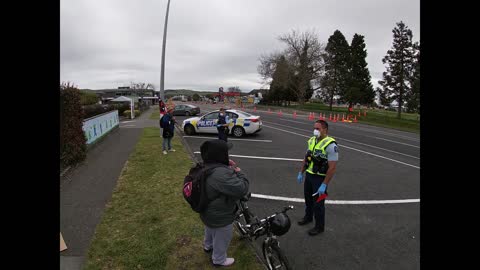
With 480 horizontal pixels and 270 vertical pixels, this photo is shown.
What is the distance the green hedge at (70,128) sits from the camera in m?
6.68

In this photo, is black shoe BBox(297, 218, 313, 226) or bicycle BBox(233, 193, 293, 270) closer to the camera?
bicycle BBox(233, 193, 293, 270)

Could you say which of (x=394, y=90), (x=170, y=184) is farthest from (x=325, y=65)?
(x=170, y=184)

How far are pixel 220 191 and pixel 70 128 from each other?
6261 mm

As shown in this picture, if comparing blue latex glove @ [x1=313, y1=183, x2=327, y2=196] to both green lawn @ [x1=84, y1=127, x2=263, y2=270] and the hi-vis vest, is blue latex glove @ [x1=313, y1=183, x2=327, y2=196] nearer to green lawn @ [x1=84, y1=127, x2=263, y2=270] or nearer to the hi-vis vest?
the hi-vis vest

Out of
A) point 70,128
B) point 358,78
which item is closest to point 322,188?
point 70,128

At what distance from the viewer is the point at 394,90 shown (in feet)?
110

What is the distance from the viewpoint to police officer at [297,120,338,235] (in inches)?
142

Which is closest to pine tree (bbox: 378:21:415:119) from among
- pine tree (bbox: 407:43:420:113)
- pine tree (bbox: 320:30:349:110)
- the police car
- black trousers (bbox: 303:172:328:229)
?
pine tree (bbox: 407:43:420:113)

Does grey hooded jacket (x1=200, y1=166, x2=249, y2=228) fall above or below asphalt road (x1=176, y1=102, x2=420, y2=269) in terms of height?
above

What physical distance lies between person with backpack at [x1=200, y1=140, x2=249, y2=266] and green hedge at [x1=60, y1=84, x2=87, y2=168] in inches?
219

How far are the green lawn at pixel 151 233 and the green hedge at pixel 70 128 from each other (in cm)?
176

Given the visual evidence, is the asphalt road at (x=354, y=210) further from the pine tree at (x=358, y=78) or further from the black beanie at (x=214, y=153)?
the pine tree at (x=358, y=78)
